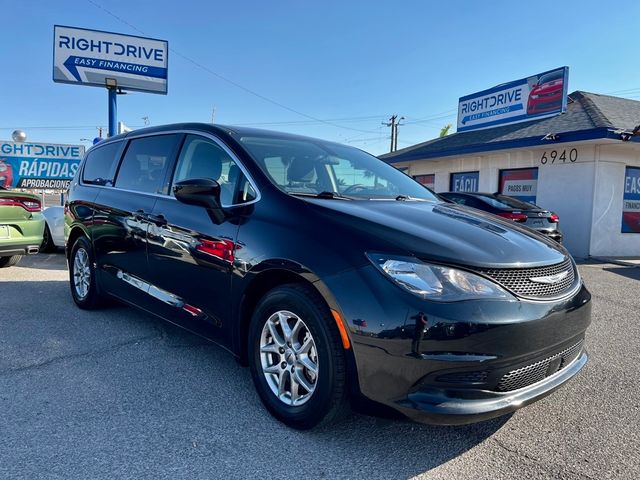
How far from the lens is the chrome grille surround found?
230 cm

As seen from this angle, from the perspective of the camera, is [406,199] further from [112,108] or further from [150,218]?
[112,108]

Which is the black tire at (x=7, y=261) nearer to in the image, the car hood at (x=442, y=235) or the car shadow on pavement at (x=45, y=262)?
the car shadow on pavement at (x=45, y=262)

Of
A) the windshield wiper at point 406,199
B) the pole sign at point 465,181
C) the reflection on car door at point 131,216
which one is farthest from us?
the pole sign at point 465,181

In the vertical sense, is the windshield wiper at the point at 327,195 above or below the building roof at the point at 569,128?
below

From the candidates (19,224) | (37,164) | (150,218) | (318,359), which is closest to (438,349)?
(318,359)

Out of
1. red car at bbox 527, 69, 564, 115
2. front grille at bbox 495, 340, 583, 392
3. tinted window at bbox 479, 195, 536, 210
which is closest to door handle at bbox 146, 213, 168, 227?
front grille at bbox 495, 340, 583, 392

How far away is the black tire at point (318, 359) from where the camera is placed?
2365mm

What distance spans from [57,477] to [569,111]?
48.1ft

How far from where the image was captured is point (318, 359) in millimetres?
2434

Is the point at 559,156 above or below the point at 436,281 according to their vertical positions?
above

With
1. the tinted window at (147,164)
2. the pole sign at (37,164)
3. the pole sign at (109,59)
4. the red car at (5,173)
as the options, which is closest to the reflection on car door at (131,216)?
the tinted window at (147,164)

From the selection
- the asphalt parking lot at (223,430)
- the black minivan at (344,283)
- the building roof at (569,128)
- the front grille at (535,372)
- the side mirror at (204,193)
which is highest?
the building roof at (569,128)

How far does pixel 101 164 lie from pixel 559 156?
1131cm

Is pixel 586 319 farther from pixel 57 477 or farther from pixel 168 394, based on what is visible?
pixel 57 477
